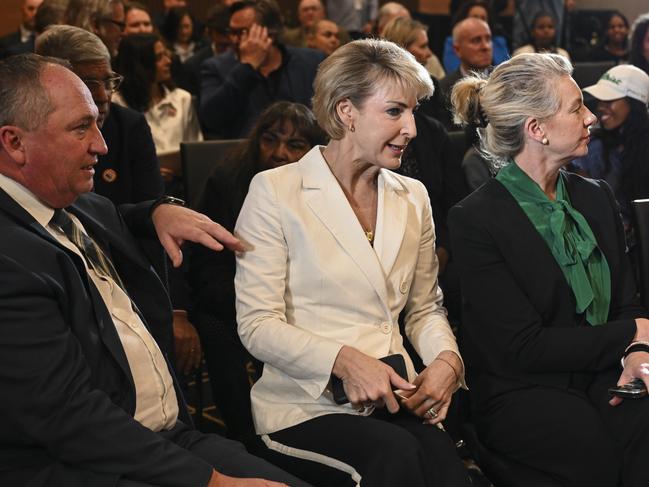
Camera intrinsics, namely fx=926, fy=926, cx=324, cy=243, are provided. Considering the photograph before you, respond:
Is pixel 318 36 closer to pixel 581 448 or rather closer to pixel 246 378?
pixel 246 378

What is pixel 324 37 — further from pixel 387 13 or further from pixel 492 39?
pixel 492 39

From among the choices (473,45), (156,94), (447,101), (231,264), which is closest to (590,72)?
(473,45)

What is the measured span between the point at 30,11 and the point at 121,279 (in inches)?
152

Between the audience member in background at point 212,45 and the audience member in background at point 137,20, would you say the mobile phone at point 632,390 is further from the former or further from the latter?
the audience member in background at point 137,20

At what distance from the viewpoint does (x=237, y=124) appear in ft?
13.1

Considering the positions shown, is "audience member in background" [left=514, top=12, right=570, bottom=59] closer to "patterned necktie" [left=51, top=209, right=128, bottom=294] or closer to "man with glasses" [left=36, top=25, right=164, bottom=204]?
"man with glasses" [left=36, top=25, right=164, bottom=204]

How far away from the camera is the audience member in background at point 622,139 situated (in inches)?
136

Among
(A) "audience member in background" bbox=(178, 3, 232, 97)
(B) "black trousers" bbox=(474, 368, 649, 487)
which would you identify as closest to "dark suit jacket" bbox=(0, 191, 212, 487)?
(B) "black trousers" bbox=(474, 368, 649, 487)

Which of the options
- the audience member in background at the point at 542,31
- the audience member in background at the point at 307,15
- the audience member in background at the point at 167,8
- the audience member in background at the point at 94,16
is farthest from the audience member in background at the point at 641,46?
the audience member in background at the point at 167,8

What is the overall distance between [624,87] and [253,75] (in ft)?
4.92

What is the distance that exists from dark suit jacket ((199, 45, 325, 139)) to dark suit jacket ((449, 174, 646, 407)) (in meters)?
1.85

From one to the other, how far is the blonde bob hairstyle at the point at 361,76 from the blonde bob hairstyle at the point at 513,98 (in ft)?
0.71

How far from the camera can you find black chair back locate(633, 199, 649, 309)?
2.34 metres

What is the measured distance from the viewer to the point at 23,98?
169 centimetres
